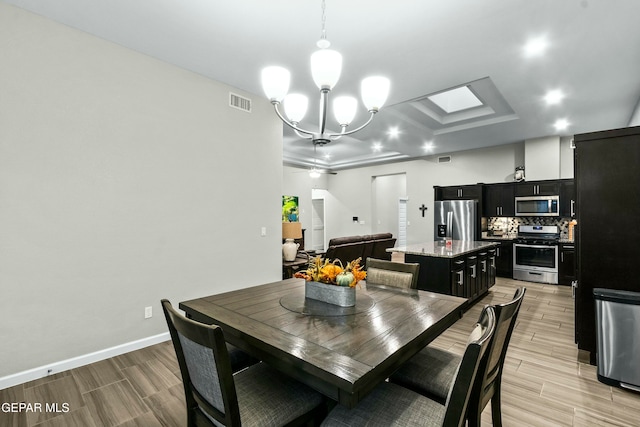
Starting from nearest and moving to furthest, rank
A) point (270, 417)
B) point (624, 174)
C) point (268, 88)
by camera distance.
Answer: point (270, 417) → point (268, 88) → point (624, 174)

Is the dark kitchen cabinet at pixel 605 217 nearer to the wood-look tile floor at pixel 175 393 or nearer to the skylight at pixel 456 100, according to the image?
the wood-look tile floor at pixel 175 393

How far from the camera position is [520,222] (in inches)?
263

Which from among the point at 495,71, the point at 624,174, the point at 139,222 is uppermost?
the point at 495,71

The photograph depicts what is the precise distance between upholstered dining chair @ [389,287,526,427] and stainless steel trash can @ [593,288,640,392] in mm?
1420

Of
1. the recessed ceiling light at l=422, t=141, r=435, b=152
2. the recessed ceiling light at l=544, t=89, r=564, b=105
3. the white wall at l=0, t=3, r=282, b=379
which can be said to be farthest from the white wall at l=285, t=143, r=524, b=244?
the white wall at l=0, t=3, r=282, b=379

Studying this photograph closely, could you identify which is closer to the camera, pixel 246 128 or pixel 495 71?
pixel 495 71

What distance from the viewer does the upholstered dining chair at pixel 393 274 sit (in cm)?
235

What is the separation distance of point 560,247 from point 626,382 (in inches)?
156

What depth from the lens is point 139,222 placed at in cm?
303

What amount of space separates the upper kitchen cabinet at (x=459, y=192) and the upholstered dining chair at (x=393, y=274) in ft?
16.9

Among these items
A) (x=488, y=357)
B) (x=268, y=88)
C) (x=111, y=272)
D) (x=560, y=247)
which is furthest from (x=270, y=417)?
(x=560, y=247)

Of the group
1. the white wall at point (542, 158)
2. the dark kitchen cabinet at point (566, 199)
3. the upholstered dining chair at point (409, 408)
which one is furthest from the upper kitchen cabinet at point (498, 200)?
the upholstered dining chair at point (409, 408)

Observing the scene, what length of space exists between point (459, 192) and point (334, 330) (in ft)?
21.5

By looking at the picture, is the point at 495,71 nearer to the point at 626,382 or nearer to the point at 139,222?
the point at 626,382
